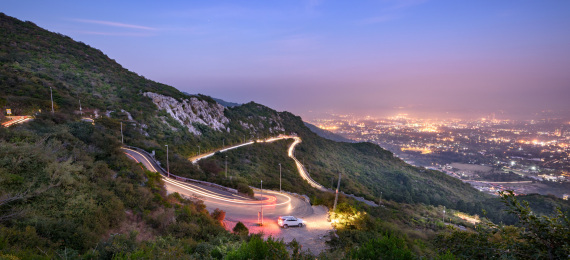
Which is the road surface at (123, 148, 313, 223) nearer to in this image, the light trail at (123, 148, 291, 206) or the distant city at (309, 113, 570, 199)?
the light trail at (123, 148, 291, 206)

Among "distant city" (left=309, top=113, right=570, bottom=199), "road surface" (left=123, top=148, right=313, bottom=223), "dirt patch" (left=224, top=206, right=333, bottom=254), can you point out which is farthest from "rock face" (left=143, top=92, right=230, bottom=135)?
"distant city" (left=309, top=113, right=570, bottom=199)

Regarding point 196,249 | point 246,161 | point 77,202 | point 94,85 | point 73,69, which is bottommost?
point 246,161

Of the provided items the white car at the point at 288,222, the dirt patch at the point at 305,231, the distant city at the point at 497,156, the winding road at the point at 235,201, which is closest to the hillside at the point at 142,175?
the dirt patch at the point at 305,231

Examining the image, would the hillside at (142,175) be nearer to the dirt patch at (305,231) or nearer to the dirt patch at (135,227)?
the dirt patch at (135,227)

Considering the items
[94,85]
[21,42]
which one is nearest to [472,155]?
[94,85]

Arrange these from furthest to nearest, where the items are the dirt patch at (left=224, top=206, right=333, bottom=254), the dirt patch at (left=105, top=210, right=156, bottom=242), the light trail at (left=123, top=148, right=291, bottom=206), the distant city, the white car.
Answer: the distant city
the light trail at (left=123, top=148, right=291, bottom=206)
the white car
the dirt patch at (left=224, top=206, right=333, bottom=254)
the dirt patch at (left=105, top=210, right=156, bottom=242)

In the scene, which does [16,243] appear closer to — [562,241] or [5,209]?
[5,209]
